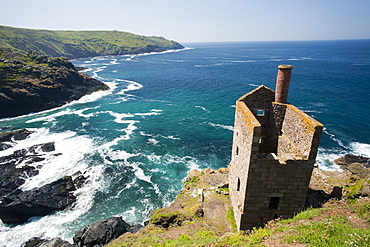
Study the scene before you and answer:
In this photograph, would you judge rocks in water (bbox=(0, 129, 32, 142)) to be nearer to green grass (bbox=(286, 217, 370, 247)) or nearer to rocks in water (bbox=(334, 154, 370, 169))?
green grass (bbox=(286, 217, 370, 247))

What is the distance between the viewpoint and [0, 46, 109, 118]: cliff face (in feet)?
203

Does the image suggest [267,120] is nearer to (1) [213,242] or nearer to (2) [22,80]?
(1) [213,242]

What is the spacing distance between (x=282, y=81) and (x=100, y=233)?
21407 mm

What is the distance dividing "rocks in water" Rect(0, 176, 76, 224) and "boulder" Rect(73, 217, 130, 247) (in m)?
8.27

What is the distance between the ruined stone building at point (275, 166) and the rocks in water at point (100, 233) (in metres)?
12.6

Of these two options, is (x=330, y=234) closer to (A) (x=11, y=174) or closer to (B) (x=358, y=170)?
Answer: (B) (x=358, y=170)

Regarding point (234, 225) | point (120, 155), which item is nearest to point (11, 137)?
point (120, 155)

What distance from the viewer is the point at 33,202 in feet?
92.0

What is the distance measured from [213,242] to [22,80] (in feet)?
252

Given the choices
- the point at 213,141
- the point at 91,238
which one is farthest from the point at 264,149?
the point at 213,141

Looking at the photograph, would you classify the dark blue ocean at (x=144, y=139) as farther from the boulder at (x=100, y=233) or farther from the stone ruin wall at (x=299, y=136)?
the stone ruin wall at (x=299, y=136)

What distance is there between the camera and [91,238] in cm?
2183

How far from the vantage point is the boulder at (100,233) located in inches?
853

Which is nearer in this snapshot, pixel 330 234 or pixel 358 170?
pixel 330 234
